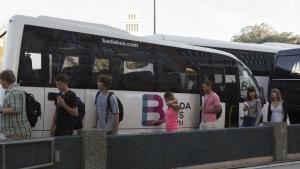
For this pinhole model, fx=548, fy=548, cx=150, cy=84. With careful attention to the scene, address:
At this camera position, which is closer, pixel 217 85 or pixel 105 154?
pixel 105 154

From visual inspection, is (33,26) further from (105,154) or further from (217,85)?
(217,85)

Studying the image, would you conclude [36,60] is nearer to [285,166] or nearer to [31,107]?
[31,107]

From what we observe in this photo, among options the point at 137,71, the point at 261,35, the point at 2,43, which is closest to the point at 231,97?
the point at 137,71

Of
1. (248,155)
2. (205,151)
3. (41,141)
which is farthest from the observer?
(248,155)

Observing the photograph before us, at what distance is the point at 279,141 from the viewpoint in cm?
1148

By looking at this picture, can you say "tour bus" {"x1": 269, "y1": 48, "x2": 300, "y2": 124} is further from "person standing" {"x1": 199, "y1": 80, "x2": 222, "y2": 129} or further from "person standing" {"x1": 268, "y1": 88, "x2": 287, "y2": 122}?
"person standing" {"x1": 199, "y1": 80, "x2": 222, "y2": 129}

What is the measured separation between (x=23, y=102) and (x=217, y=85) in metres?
7.57

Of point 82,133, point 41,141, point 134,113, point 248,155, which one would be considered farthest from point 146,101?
point 41,141

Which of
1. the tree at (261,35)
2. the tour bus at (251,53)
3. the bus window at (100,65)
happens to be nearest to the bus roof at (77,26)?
the bus window at (100,65)

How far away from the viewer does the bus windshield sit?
60.2 ft

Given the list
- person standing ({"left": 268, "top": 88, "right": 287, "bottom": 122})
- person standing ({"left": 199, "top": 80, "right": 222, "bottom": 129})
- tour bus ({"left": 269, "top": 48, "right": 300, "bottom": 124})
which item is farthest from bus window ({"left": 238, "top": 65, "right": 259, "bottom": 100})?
person standing ({"left": 199, "top": 80, "right": 222, "bottom": 129})

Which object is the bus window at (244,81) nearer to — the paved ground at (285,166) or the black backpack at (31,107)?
the paved ground at (285,166)

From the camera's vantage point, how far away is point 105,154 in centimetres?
816

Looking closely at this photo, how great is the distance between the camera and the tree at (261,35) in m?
80.8
